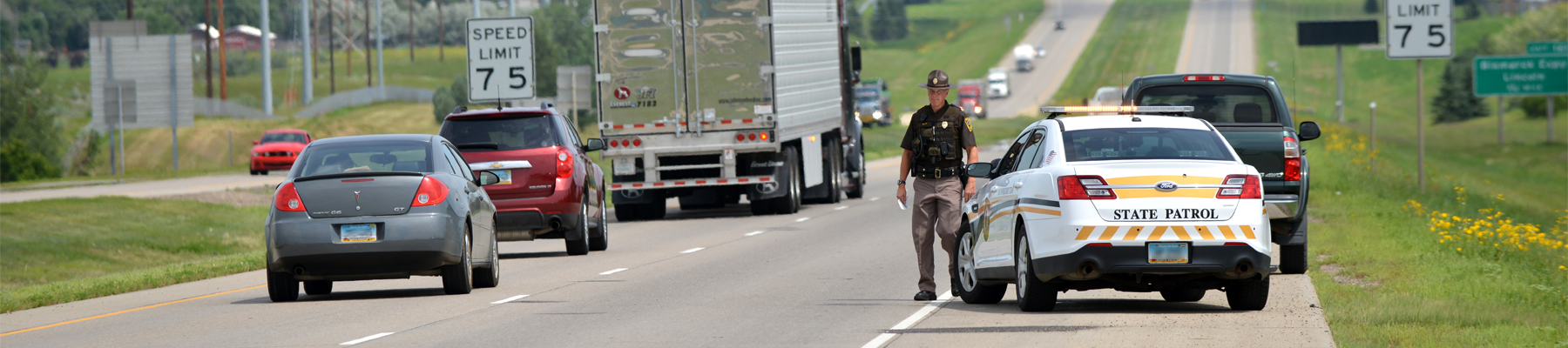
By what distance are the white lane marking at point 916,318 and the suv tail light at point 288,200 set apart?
459 cm

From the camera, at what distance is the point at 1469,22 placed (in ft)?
422

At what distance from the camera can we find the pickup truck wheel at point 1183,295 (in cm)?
1152

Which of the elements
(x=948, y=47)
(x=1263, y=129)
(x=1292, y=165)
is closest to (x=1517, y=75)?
(x=1263, y=129)

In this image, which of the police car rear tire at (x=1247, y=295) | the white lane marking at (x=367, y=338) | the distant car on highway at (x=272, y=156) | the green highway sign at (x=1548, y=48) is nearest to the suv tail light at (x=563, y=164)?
the white lane marking at (x=367, y=338)

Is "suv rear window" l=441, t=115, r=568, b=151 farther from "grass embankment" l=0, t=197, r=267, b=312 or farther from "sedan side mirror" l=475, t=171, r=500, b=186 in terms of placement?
"sedan side mirror" l=475, t=171, r=500, b=186

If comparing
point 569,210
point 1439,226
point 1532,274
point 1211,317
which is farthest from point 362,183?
point 1439,226

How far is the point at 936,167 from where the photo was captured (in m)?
11.6

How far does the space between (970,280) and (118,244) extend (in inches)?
647

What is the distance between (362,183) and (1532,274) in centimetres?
929

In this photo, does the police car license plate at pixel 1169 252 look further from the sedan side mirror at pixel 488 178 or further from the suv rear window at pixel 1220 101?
the sedan side mirror at pixel 488 178

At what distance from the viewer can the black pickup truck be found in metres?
13.1

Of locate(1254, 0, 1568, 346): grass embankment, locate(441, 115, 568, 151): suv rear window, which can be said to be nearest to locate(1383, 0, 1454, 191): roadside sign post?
locate(1254, 0, 1568, 346): grass embankment

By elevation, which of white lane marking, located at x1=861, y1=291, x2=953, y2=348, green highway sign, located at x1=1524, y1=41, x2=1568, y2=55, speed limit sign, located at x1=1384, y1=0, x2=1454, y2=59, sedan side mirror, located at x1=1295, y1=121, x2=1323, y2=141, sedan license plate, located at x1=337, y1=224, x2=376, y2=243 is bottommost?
white lane marking, located at x1=861, y1=291, x2=953, y2=348

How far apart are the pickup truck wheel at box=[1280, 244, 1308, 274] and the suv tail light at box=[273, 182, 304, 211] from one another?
25.4 feet
